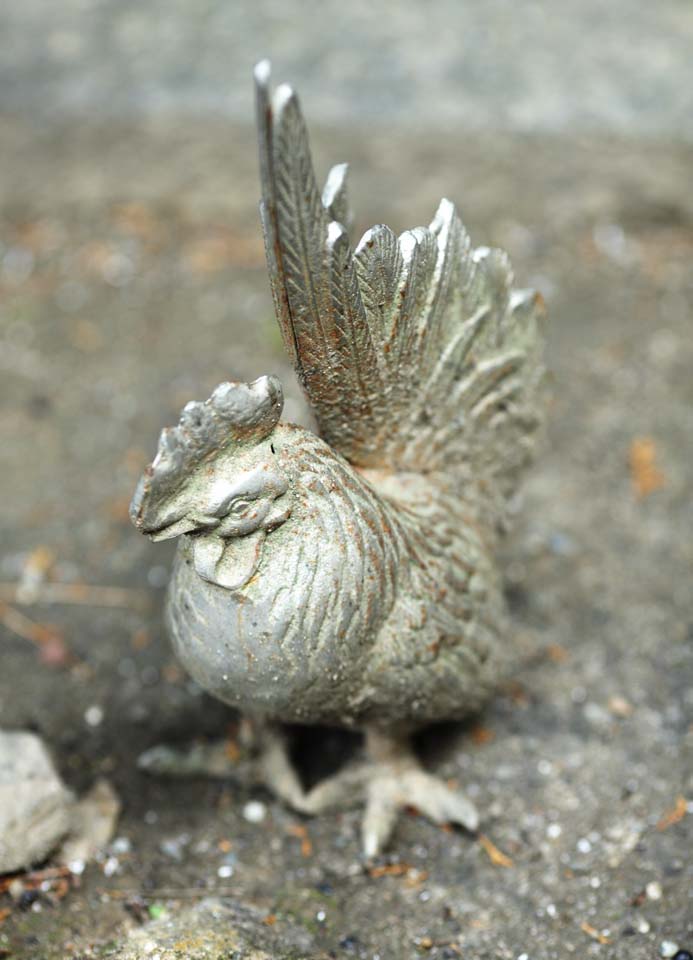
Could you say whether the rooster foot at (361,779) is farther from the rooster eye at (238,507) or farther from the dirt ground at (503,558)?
the rooster eye at (238,507)

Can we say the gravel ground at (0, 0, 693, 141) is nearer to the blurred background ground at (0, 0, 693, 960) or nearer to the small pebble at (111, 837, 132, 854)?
the blurred background ground at (0, 0, 693, 960)

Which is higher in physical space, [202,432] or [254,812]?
[202,432]

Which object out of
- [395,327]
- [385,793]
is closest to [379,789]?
[385,793]

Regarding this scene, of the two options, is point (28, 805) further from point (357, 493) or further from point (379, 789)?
point (357, 493)

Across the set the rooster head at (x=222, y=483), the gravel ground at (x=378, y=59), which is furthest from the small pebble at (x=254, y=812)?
the gravel ground at (x=378, y=59)

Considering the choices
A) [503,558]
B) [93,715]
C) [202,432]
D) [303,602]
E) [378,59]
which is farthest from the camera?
[378,59]

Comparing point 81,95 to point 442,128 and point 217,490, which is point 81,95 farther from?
point 217,490
